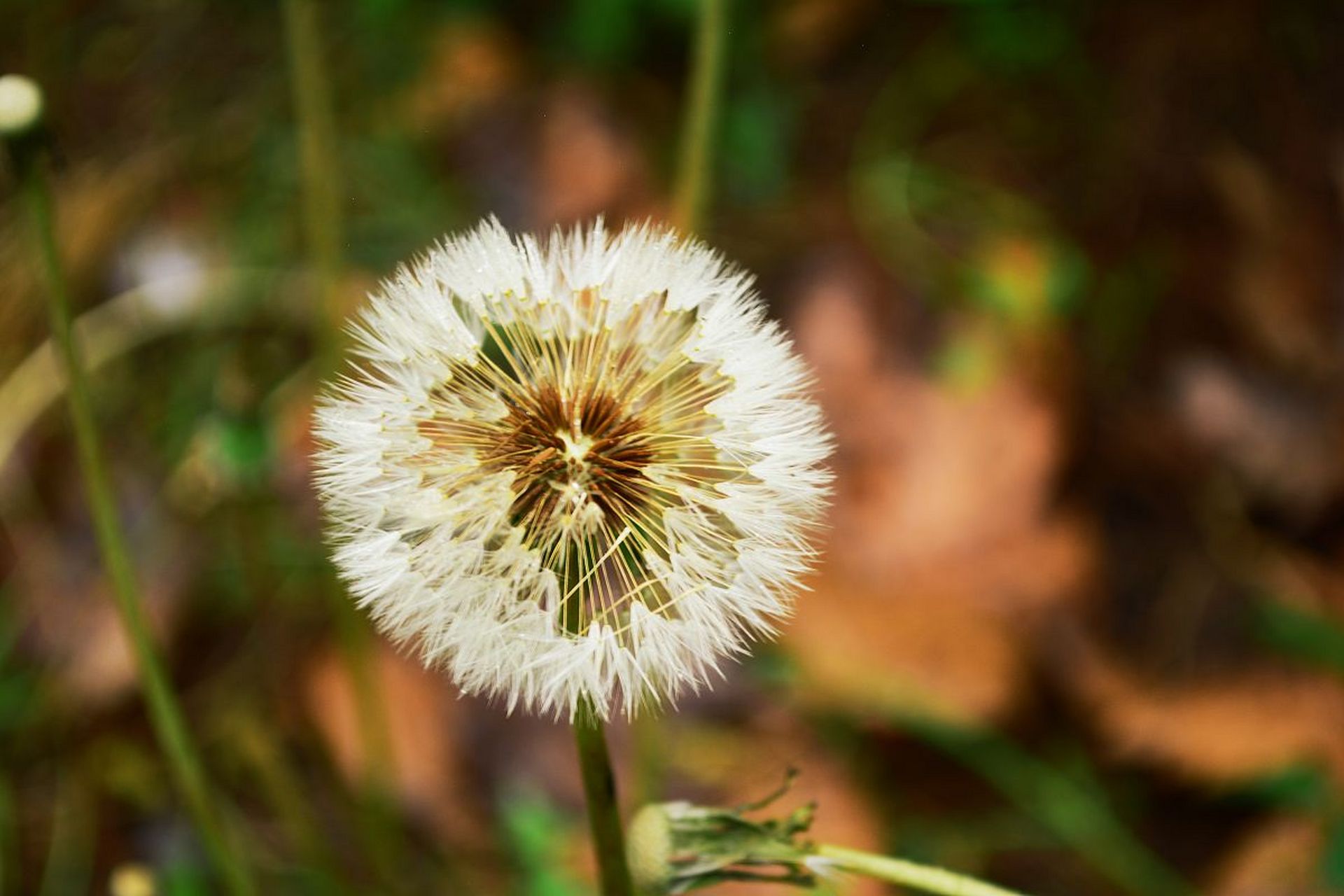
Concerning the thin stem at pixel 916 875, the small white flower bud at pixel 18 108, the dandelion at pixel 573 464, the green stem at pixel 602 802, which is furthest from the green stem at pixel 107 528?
the thin stem at pixel 916 875

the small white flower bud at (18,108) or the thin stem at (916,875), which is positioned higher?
the small white flower bud at (18,108)

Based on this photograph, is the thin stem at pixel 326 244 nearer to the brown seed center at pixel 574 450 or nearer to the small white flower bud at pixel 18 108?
the small white flower bud at pixel 18 108

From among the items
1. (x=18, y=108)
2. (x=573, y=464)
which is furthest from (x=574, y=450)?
(x=18, y=108)

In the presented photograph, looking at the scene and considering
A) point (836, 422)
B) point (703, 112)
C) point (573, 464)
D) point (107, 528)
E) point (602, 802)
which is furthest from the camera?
point (836, 422)

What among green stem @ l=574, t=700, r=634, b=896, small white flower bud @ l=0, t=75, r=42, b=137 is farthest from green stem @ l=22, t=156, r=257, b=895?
green stem @ l=574, t=700, r=634, b=896

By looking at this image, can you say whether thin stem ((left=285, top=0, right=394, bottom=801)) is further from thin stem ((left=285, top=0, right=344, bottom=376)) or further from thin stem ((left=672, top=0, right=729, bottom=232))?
thin stem ((left=672, top=0, right=729, bottom=232))

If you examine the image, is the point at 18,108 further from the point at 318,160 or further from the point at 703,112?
the point at 703,112
